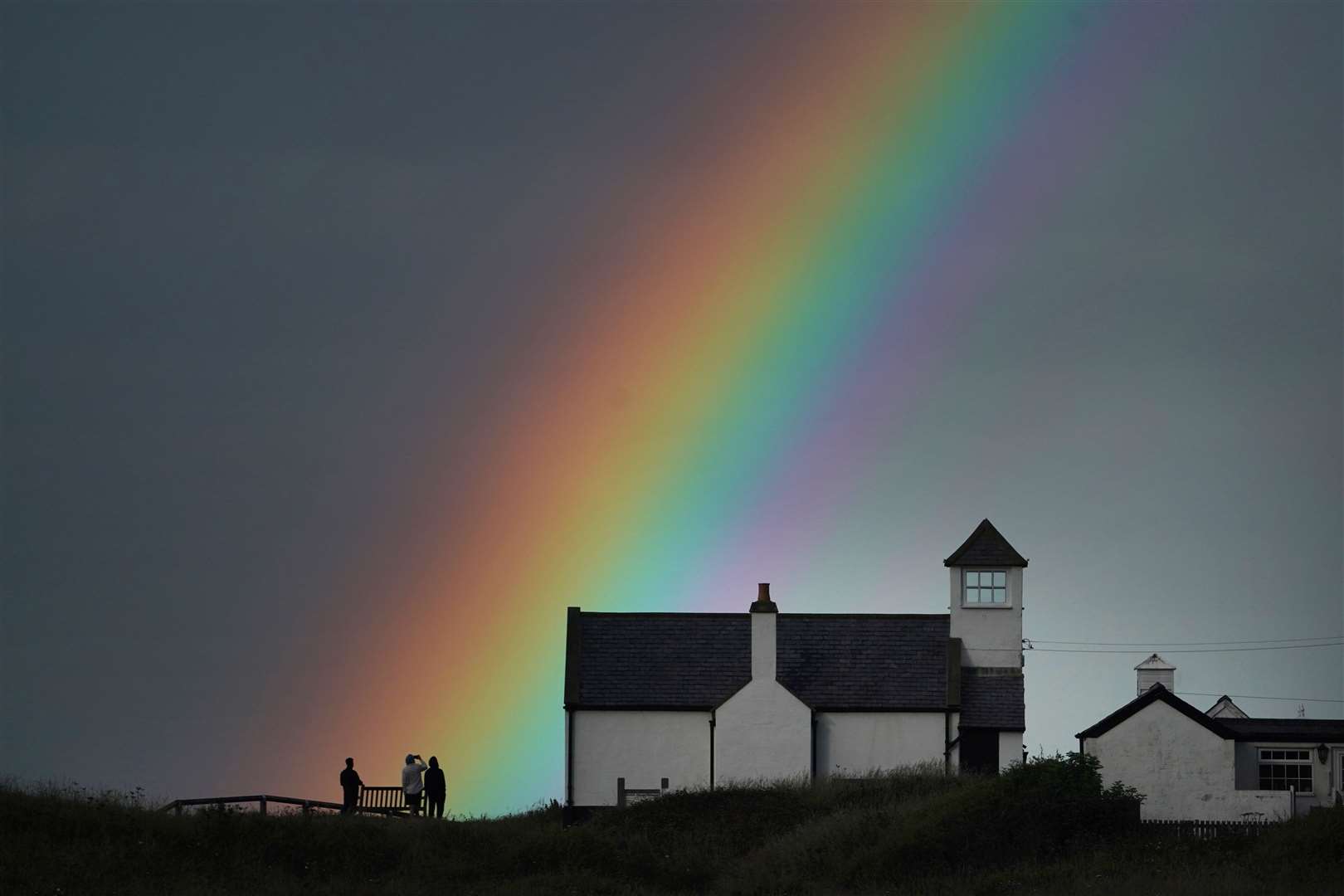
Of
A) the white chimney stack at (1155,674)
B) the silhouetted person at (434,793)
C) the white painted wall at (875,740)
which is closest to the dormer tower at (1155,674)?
the white chimney stack at (1155,674)

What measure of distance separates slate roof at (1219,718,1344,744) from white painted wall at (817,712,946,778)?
30.0 feet

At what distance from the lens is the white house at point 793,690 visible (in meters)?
63.8

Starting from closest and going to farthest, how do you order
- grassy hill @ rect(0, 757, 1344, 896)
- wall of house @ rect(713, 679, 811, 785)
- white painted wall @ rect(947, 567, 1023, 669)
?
grassy hill @ rect(0, 757, 1344, 896) < wall of house @ rect(713, 679, 811, 785) < white painted wall @ rect(947, 567, 1023, 669)

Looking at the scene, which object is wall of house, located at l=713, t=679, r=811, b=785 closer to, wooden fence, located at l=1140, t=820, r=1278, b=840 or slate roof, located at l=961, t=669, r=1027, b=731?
slate roof, located at l=961, t=669, r=1027, b=731

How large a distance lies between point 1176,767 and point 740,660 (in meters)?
14.7

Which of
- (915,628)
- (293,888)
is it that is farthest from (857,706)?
(293,888)

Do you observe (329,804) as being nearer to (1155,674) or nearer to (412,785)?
(412,785)

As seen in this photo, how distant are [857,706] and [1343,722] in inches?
592

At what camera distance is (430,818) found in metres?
53.9

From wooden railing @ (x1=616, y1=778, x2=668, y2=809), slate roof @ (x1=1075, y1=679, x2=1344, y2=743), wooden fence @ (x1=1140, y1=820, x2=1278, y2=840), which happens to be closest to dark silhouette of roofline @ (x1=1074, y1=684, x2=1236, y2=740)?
slate roof @ (x1=1075, y1=679, x2=1344, y2=743)

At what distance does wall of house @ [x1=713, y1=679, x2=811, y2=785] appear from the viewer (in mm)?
63594

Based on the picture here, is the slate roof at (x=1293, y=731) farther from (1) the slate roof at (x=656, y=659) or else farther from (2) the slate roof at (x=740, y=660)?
(1) the slate roof at (x=656, y=659)

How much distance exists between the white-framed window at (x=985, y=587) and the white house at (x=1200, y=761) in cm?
819

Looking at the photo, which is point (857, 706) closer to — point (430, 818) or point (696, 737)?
point (696, 737)
